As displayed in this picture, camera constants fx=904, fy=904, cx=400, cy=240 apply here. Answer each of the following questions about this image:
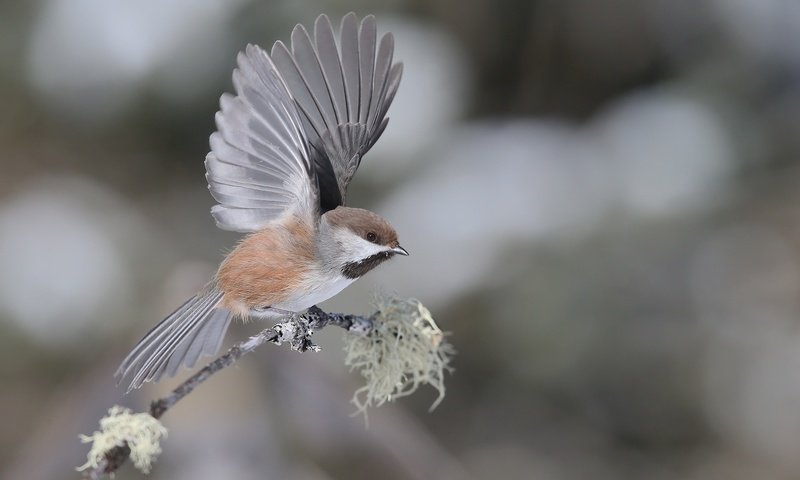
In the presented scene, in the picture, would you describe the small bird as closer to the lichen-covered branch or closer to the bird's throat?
the bird's throat

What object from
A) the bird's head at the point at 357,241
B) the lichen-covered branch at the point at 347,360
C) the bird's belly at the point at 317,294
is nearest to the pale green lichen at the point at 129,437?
the lichen-covered branch at the point at 347,360

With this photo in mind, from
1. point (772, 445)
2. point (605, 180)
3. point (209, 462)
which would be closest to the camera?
point (209, 462)

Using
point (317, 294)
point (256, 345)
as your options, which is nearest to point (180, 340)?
point (317, 294)

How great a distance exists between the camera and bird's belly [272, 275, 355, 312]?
175 cm

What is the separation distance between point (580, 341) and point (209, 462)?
116 inches

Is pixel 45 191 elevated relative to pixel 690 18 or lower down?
lower down

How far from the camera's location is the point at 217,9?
16.3ft

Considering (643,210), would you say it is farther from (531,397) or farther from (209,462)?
(209,462)

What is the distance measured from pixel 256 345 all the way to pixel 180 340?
0.52 meters

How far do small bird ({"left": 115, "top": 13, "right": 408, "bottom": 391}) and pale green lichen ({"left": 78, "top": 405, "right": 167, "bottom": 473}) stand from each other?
0.09m

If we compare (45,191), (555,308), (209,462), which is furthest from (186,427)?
(45,191)

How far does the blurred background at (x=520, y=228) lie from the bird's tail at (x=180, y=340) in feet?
8.89

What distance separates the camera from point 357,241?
1.74 meters

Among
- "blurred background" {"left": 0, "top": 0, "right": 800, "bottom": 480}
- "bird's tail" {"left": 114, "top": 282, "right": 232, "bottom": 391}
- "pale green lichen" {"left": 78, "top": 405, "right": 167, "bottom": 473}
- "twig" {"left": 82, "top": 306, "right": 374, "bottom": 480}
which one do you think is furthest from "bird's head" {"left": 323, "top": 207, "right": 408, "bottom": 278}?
"blurred background" {"left": 0, "top": 0, "right": 800, "bottom": 480}
